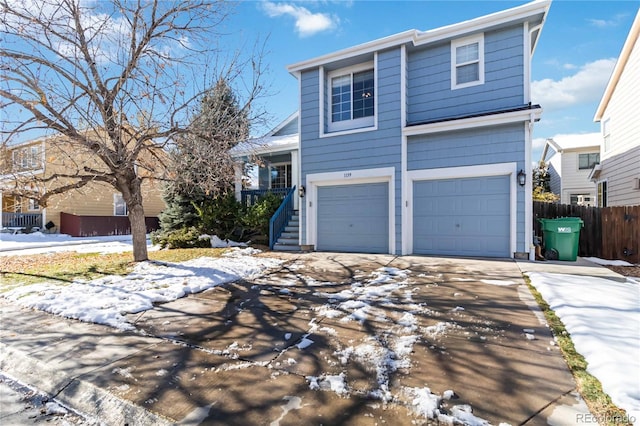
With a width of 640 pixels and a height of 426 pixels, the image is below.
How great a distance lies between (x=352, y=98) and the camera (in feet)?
33.6

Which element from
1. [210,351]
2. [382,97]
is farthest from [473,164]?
[210,351]

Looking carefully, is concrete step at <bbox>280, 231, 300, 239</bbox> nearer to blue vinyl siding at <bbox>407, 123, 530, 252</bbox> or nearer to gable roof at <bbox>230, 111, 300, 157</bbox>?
gable roof at <bbox>230, 111, 300, 157</bbox>

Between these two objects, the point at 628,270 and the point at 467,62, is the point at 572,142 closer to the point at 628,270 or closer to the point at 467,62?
the point at 467,62

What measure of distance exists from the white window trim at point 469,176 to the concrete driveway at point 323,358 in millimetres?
3479

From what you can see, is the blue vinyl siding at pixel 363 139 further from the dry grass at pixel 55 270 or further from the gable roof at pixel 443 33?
the dry grass at pixel 55 270

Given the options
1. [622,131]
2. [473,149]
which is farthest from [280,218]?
[622,131]

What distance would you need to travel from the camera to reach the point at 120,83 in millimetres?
6746

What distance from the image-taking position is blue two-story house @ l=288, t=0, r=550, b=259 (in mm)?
8023

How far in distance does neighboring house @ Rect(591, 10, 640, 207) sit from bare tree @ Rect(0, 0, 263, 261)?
1295cm

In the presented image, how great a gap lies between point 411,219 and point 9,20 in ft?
32.3

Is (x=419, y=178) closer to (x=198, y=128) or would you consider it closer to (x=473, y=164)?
(x=473, y=164)

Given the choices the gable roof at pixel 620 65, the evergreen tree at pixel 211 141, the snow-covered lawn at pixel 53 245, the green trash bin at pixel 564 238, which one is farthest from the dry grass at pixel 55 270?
the gable roof at pixel 620 65

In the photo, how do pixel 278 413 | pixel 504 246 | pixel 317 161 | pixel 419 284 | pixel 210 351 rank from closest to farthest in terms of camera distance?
pixel 278 413, pixel 210 351, pixel 419 284, pixel 504 246, pixel 317 161

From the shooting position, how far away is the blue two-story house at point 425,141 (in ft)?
26.3
